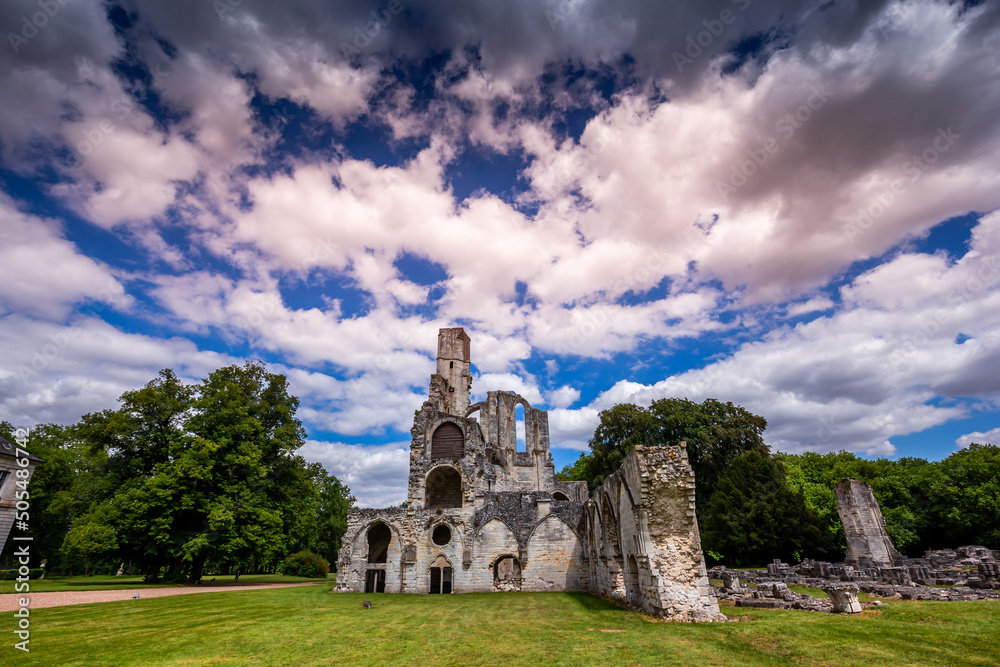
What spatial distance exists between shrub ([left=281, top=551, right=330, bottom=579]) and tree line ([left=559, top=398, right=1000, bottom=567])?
2543 cm

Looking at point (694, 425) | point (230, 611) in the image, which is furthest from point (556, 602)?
point (694, 425)

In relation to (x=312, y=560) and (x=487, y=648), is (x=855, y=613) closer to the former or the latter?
(x=487, y=648)

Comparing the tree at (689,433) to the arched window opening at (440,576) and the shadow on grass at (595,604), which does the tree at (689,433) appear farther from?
the shadow on grass at (595,604)

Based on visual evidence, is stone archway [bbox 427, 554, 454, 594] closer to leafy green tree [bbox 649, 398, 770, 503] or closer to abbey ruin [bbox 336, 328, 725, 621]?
abbey ruin [bbox 336, 328, 725, 621]

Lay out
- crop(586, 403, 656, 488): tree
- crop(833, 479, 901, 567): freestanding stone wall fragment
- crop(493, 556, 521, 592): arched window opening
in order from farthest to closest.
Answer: crop(586, 403, 656, 488): tree < crop(493, 556, 521, 592): arched window opening < crop(833, 479, 901, 567): freestanding stone wall fragment

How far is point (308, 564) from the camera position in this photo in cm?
4009

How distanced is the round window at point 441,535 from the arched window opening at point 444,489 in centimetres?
316

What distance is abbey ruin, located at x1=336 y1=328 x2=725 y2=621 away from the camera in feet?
38.9

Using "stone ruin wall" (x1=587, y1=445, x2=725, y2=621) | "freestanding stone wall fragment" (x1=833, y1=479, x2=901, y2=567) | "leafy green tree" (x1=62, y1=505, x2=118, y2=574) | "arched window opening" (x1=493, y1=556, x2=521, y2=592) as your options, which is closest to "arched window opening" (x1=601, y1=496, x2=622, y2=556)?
"stone ruin wall" (x1=587, y1=445, x2=725, y2=621)

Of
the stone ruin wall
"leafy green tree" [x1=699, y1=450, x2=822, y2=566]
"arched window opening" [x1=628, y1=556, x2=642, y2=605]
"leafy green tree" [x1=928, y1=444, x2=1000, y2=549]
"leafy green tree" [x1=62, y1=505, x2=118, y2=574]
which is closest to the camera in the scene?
the stone ruin wall

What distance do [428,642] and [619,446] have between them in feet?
105

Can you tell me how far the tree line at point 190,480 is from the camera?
825 inches

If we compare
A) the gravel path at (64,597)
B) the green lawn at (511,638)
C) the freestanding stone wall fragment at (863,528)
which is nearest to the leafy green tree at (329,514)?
the gravel path at (64,597)

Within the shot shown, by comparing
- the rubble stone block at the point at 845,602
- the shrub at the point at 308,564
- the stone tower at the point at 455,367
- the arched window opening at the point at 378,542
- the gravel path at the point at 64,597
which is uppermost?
the stone tower at the point at 455,367
